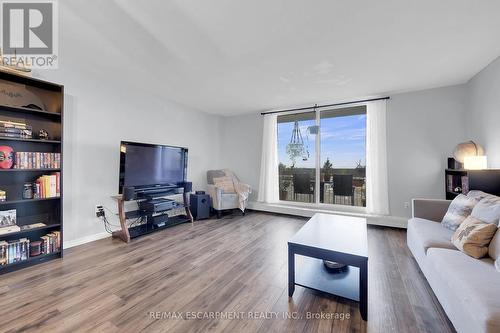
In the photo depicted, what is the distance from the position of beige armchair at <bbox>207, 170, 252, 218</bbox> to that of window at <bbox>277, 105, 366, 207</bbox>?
0.97 metres

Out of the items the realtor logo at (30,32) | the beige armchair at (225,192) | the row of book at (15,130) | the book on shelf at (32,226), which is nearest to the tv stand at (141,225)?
the beige armchair at (225,192)

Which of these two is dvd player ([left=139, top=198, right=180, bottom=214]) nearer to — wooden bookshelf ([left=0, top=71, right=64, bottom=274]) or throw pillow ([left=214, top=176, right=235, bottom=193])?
wooden bookshelf ([left=0, top=71, right=64, bottom=274])

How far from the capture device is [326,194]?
4.12 metres

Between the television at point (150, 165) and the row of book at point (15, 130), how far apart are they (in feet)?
2.91

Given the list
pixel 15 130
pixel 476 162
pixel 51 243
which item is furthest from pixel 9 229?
pixel 476 162

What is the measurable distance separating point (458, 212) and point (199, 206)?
363cm

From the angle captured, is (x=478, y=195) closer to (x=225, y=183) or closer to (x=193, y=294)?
(x=193, y=294)

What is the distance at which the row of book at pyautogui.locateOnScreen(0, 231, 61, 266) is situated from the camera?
76.8 inches

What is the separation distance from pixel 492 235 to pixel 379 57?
6.39 feet

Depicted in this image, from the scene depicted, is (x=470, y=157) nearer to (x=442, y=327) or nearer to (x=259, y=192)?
(x=442, y=327)

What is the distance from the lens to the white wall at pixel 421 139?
3098 mm

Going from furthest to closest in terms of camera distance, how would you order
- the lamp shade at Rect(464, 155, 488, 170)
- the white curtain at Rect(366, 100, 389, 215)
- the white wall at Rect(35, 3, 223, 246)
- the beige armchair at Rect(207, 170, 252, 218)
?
the beige armchair at Rect(207, 170, 252, 218), the white curtain at Rect(366, 100, 389, 215), the lamp shade at Rect(464, 155, 488, 170), the white wall at Rect(35, 3, 223, 246)

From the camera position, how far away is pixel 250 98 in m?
3.75

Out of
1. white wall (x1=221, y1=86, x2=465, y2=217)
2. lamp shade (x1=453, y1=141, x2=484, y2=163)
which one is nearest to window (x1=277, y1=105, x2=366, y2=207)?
white wall (x1=221, y1=86, x2=465, y2=217)
